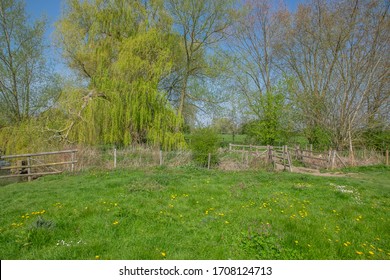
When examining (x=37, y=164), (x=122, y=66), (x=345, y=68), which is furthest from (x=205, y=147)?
(x=345, y=68)

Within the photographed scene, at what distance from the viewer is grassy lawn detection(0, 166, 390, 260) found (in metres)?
3.28

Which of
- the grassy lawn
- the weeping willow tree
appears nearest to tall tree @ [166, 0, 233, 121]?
the weeping willow tree

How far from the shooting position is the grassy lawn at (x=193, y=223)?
3283 mm

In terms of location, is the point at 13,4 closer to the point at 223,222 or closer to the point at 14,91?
the point at 14,91

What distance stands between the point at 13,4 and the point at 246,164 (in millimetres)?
20252

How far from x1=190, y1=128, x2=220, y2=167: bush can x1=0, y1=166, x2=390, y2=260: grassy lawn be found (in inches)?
200

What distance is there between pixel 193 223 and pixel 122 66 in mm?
12686

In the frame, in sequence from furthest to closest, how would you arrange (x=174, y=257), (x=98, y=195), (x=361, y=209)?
1. (x=98, y=195)
2. (x=361, y=209)
3. (x=174, y=257)

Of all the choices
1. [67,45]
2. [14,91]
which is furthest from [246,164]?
[14,91]

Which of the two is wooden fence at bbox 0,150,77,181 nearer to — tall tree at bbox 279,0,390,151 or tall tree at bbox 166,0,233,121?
tall tree at bbox 166,0,233,121

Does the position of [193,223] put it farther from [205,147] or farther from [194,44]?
[194,44]

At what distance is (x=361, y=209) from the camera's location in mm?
5332

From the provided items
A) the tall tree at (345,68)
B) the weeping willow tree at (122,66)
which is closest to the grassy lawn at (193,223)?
the weeping willow tree at (122,66)

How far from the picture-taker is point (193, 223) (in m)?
4.26
